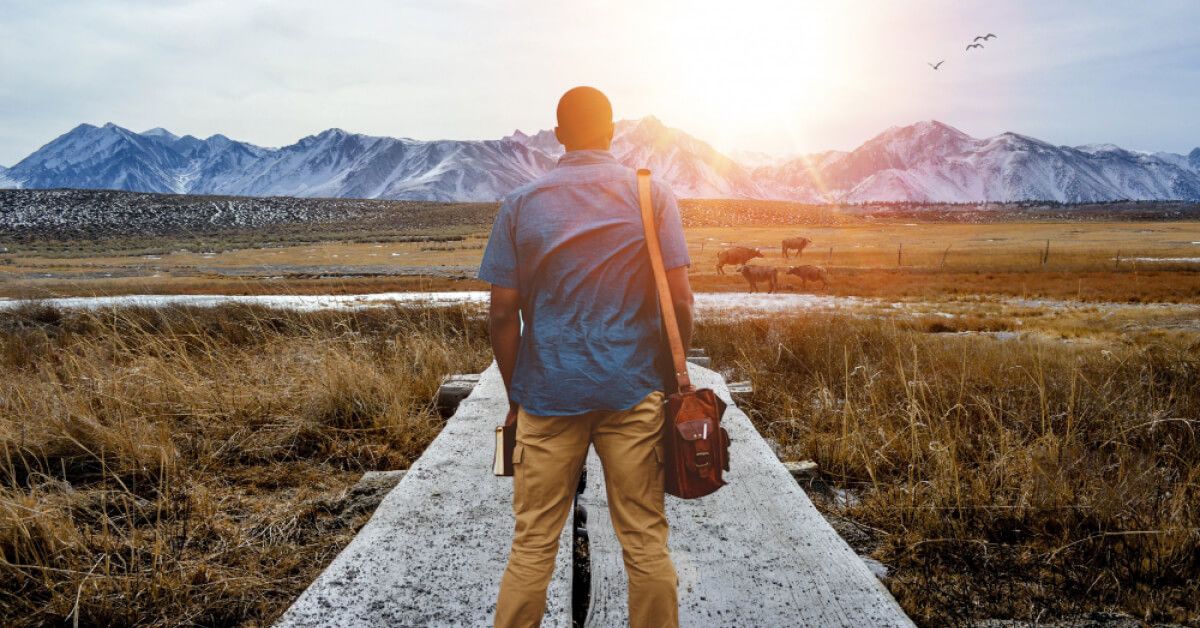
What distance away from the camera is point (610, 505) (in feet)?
6.76

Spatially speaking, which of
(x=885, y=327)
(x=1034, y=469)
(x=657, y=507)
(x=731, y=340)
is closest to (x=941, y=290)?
(x=885, y=327)

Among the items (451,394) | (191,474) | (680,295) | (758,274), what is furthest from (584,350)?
(758,274)

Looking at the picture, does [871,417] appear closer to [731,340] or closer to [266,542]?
[731,340]

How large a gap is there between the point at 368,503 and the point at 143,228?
94.4 metres

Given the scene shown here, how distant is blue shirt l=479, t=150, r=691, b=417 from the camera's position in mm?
2061

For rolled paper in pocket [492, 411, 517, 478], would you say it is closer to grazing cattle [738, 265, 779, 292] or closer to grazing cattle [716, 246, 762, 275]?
grazing cattle [738, 265, 779, 292]

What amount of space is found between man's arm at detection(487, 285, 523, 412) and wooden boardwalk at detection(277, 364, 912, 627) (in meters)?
1.10

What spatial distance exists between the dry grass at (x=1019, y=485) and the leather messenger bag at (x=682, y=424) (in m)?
1.62

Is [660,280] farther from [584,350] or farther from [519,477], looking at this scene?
[519,477]

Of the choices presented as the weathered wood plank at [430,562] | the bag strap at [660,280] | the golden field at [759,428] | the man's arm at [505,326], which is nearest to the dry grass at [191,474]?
the golden field at [759,428]

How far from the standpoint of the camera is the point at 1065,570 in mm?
3359

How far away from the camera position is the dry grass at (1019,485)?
126 inches

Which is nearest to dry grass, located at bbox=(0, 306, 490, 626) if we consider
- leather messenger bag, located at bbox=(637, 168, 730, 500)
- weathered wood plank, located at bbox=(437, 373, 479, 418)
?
weathered wood plank, located at bbox=(437, 373, 479, 418)

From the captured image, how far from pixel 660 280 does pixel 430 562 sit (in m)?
1.79
